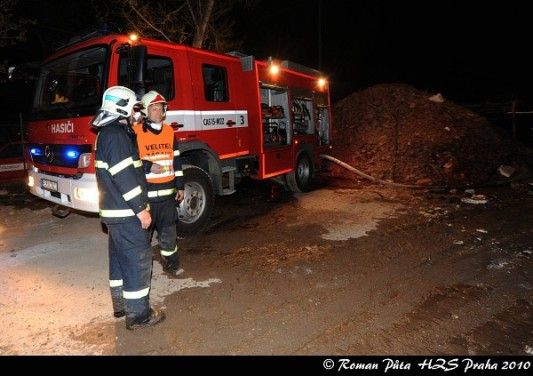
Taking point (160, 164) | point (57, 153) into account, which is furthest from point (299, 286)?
point (57, 153)

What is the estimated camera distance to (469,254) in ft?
16.2

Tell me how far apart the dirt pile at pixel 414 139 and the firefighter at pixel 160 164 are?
6.86 meters

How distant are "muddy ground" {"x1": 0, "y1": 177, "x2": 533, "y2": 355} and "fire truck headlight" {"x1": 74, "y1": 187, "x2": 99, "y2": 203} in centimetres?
78

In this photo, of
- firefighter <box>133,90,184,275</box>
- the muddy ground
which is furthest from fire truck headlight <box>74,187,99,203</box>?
firefighter <box>133,90,184,275</box>

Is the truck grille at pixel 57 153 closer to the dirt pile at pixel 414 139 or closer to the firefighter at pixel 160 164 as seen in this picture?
the firefighter at pixel 160 164

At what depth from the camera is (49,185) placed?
526 centimetres

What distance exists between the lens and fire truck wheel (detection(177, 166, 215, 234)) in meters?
5.68

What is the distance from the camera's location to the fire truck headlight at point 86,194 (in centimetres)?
461

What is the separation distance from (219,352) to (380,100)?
1216 cm

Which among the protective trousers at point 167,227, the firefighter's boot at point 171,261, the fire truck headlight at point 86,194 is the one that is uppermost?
the fire truck headlight at point 86,194

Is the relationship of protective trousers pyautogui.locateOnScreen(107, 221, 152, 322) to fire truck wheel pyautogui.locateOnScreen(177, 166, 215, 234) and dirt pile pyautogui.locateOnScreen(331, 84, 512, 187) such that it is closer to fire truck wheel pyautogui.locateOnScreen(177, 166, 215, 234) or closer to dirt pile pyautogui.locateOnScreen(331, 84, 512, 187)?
fire truck wheel pyautogui.locateOnScreen(177, 166, 215, 234)

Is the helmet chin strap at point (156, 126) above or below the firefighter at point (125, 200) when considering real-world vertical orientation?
above

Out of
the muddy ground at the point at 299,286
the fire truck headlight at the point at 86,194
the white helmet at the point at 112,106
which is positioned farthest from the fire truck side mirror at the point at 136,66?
the muddy ground at the point at 299,286

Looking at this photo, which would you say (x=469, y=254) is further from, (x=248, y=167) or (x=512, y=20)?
(x=512, y=20)
